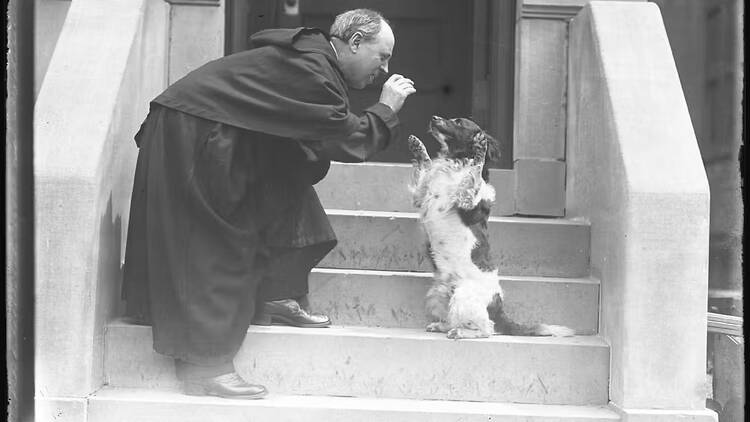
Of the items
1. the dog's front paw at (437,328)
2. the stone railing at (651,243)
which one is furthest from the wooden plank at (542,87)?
the dog's front paw at (437,328)

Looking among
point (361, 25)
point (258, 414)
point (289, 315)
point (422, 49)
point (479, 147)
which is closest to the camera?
point (258, 414)


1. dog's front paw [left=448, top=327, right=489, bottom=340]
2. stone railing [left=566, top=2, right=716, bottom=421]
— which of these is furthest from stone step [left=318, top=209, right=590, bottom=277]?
dog's front paw [left=448, top=327, right=489, bottom=340]

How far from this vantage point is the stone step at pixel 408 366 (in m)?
4.18

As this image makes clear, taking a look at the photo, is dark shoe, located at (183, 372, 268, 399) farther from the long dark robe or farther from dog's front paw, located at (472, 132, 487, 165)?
dog's front paw, located at (472, 132, 487, 165)

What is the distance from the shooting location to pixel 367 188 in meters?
5.78

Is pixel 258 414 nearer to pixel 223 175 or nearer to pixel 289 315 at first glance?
pixel 289 315

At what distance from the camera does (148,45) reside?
5086 millimetres

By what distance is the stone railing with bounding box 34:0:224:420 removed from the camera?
13.0 feet

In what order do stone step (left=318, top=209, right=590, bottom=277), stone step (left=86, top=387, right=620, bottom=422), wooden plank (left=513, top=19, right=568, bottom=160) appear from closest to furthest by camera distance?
1. stone step (left=86, top=387, right=620, bottom=422)
2. stone step (left=318, top=209, right=590, bottom=277)
3. wooden plank (left=513, top=19, right=568, bottom=160)

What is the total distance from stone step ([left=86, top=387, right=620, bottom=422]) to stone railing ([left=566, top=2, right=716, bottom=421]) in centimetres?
29

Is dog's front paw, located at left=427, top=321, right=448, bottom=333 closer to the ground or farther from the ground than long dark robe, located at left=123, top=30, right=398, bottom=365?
closer to the ground

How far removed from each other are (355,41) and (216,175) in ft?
3.10

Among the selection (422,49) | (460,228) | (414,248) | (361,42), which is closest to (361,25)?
(361,42)

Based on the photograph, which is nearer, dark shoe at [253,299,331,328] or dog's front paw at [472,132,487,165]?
dark shoe at [253,299,331,328]
